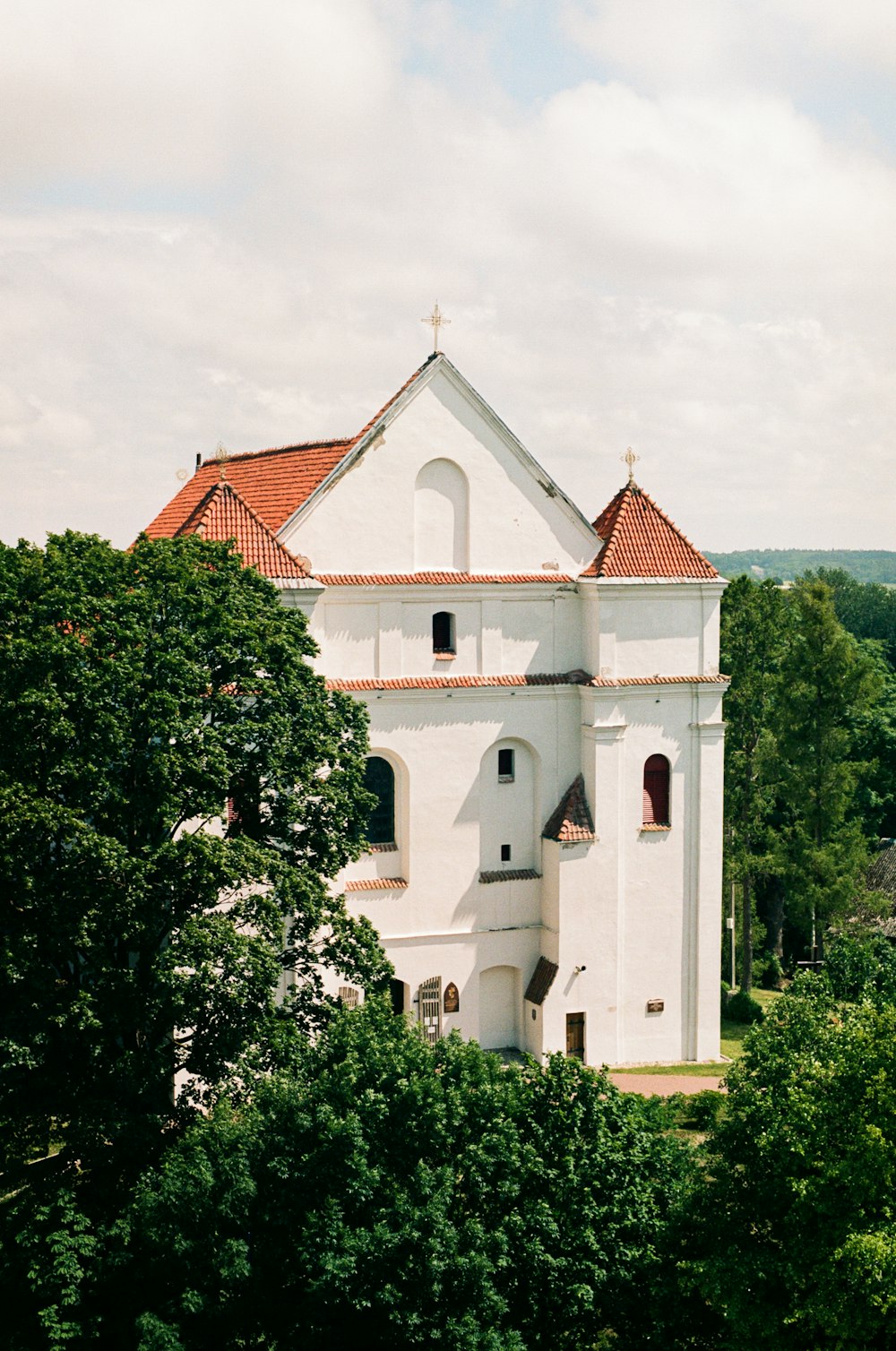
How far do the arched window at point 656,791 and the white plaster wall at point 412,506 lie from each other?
603 centimetres

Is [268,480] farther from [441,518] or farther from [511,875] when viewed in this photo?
[511,875]

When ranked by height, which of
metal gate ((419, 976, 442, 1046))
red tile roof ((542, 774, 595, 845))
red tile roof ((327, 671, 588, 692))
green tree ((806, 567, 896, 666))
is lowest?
metal gate ((419, 976, 442, 1046))

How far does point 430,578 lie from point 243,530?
551cm

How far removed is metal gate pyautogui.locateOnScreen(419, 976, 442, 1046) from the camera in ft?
124

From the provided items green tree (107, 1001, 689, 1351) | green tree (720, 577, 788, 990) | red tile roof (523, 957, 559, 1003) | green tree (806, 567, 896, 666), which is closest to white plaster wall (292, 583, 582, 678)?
red tile roof (523, 957, 559, 1003)

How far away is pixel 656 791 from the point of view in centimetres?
3988

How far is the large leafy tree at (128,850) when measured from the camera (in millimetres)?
25312

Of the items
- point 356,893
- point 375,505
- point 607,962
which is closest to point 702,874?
point 607,962

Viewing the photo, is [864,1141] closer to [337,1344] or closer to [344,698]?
[337,1344]

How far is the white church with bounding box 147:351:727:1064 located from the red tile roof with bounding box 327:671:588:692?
0.21 feet

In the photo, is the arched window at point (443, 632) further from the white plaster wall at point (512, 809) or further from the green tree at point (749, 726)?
the green tree at point (749, 726)

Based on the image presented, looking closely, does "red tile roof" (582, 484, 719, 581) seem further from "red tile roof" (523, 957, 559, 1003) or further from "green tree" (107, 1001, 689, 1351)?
"green tree" (107, 1001, 689, 1351)

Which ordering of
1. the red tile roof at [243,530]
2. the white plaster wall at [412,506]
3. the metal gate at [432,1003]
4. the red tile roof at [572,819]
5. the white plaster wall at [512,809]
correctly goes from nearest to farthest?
the red tile roof at [243,530] < the white plaster wall at [412,506] < the metal gate at [432,1003] < the red tile roof at [572,819] < the white plaster wall at [512,809]

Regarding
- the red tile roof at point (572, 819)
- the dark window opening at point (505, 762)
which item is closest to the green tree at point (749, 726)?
the red tile roof at point (572, 819)
